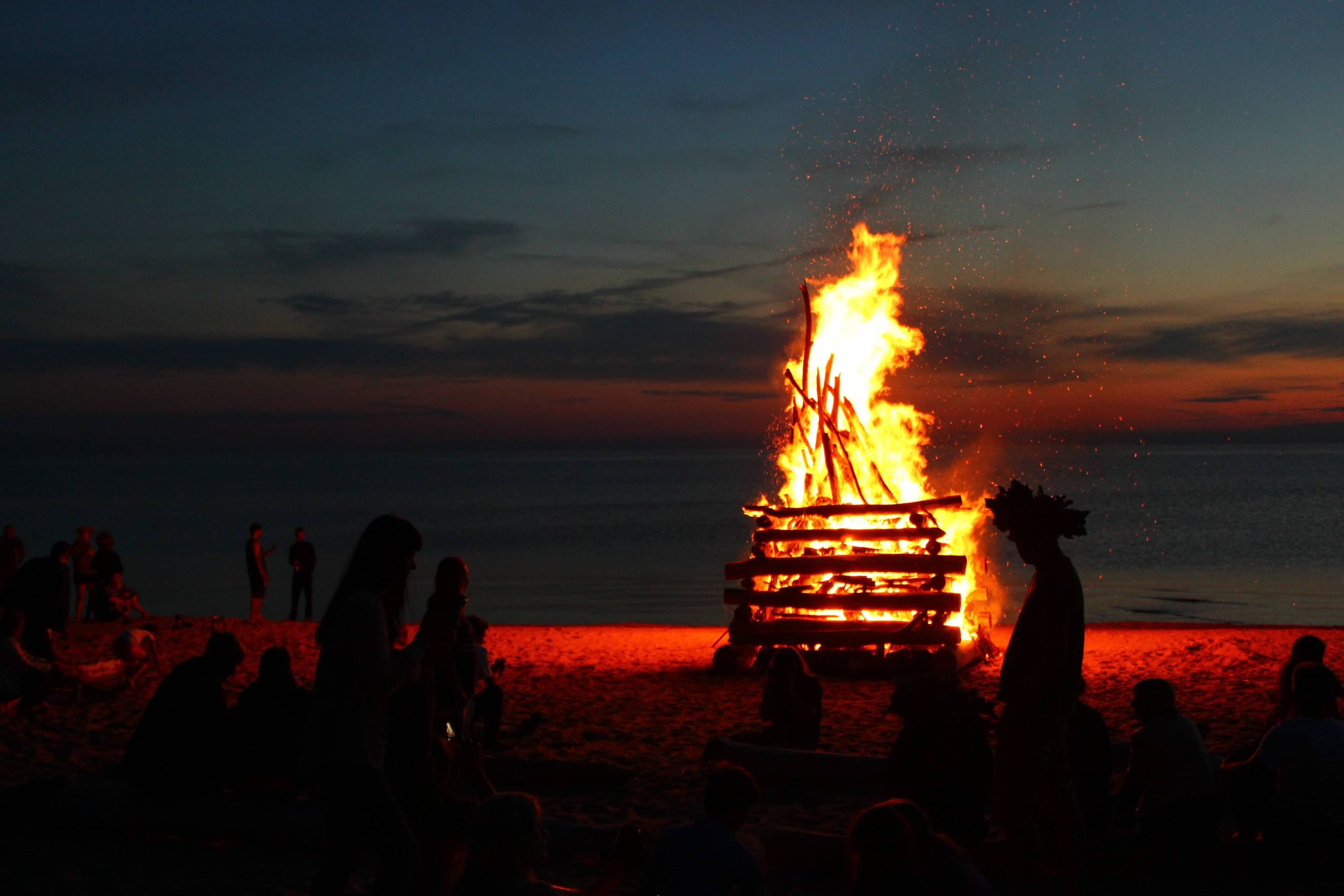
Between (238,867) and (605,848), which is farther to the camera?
(238,867)

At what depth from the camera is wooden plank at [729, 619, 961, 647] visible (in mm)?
13227

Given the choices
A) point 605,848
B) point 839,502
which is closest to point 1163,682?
point 605,848

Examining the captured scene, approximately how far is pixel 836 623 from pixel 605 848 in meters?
9.55

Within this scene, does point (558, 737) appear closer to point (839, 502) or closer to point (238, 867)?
point (238, 867)

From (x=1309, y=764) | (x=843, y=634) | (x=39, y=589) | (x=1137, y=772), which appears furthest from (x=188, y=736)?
(x=843, y=634)

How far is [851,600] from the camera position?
13656mm

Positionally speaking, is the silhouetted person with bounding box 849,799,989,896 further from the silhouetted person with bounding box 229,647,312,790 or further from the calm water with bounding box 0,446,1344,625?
the calm water with bounding box 0,446,1344,625

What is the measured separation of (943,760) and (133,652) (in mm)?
9619

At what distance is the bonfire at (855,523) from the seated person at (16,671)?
24.6ft

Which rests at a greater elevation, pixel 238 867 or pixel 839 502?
pixel 839 502

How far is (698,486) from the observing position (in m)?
145

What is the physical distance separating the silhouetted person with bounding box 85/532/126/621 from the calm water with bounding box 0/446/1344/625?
9871 millimetres

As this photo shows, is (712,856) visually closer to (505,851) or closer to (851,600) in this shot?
(505,851)

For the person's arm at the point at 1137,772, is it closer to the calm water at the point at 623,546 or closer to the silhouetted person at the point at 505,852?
the silhouetted person at the point at 505,852
